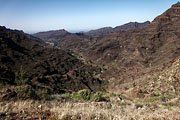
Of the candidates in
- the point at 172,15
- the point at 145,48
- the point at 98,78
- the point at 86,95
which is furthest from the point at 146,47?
the point at 86,95

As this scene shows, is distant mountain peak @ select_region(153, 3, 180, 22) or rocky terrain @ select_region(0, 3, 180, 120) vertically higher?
distant mountain peak @ select_region(153, 3, 180, 22)

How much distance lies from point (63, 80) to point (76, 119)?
50641 mm

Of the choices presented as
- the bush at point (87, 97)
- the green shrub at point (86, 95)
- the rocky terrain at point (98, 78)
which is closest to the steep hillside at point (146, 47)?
the rocky terrain at point (98, 78)

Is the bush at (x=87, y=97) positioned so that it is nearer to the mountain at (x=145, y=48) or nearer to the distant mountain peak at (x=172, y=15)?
the mountain at (x=145, y=48)

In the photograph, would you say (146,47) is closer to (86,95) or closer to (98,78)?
(98,78)

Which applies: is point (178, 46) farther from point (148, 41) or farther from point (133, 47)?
point (133, 47)

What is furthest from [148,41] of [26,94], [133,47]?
[26,94]

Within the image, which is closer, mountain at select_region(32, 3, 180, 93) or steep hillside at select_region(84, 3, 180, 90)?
mountain at select_region(32, 3, 180, 93)

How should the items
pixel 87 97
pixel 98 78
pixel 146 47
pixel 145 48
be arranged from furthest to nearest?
pixel 146 47 < pixel 145 48 < pixel 98 78 < pixel 87 97

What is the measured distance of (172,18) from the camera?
422 feet

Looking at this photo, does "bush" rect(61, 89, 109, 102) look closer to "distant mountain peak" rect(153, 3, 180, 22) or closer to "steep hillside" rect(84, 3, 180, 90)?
"steep hillside" rect(84, 3, 180, 90)

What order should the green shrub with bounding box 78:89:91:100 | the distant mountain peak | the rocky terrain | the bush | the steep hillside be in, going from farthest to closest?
the distant mountain peak, the steep hillside, the green shrub with bounding box 78:89:91:100, the bush, the rocky terrain

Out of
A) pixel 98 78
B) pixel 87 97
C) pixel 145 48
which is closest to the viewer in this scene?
pixel 87 97

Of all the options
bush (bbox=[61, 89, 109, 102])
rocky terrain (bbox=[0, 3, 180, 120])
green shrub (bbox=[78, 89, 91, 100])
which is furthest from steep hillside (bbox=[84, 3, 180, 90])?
bush (bbox=[61, 89, 109, 102])
